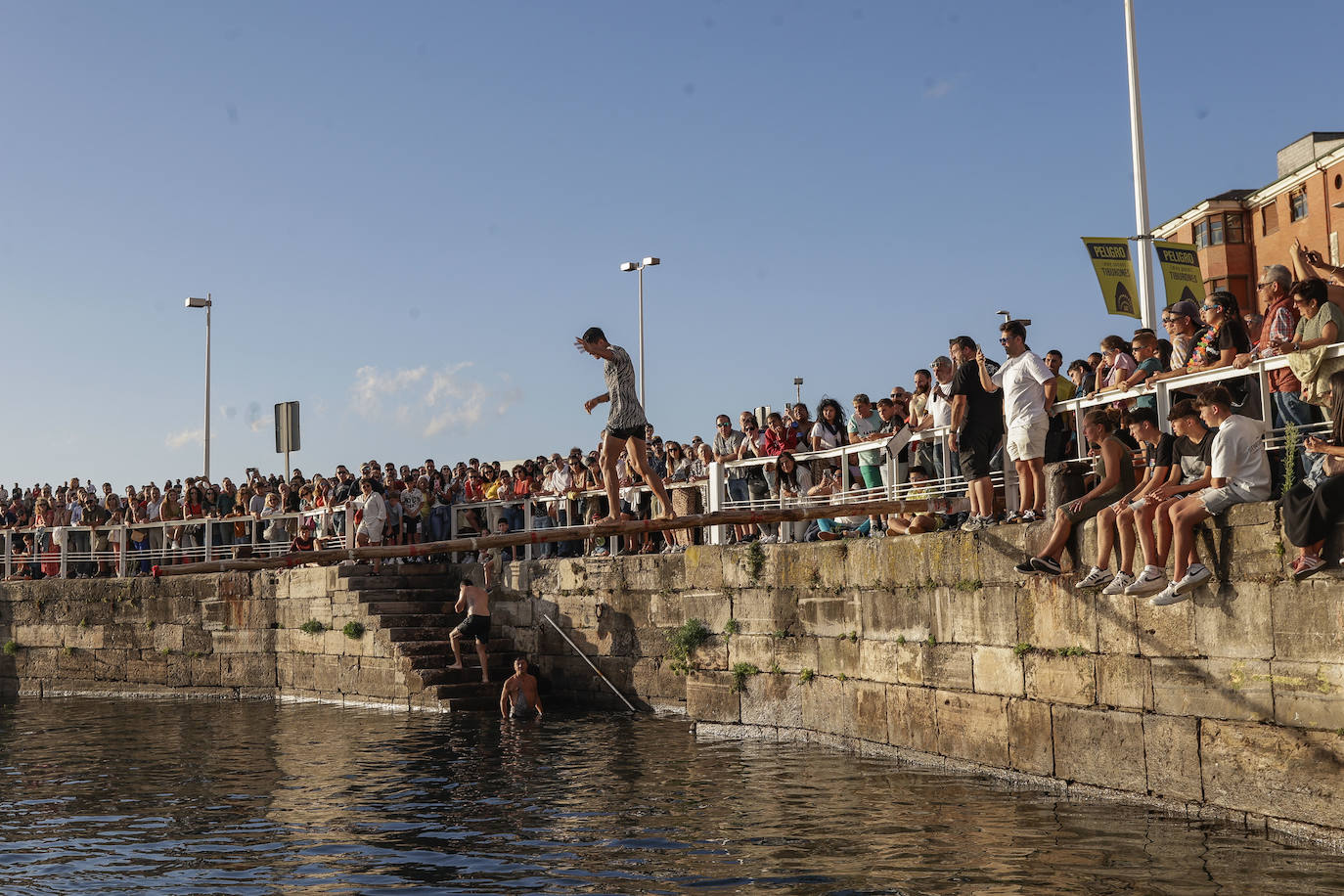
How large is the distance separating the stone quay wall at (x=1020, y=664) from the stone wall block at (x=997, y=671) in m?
0.02

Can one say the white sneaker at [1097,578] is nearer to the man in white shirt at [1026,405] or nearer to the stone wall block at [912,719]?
the man in white shirt at [1026,405]

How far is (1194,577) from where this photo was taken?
8133 millimetres

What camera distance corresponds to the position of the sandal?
24.5ft

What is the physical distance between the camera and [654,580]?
15602 mm

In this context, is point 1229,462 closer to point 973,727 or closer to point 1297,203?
point 973,727

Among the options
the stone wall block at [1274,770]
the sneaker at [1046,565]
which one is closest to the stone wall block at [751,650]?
the sneaker at [1046,565]

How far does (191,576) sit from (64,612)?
3.28 m

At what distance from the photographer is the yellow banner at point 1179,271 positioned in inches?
587

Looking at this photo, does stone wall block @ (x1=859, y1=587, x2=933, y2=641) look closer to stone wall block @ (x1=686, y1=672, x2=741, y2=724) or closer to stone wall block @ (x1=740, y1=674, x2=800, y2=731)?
stone wall block @ (x1=740, y1=674, x2=800, y2=731)

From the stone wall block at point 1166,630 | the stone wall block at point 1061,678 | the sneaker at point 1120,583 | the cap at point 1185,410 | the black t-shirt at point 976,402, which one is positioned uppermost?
the black t-shirt at point 976,402

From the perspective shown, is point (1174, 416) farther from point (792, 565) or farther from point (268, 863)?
point (268, 863)

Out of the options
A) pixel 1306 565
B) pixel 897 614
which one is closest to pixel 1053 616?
pixel 897 614

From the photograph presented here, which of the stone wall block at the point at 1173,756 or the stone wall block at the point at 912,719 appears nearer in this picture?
the stone wall block at the point at 1173,756

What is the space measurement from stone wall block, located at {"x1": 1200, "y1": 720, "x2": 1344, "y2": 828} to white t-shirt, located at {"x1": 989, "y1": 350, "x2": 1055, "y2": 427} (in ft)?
9.18
